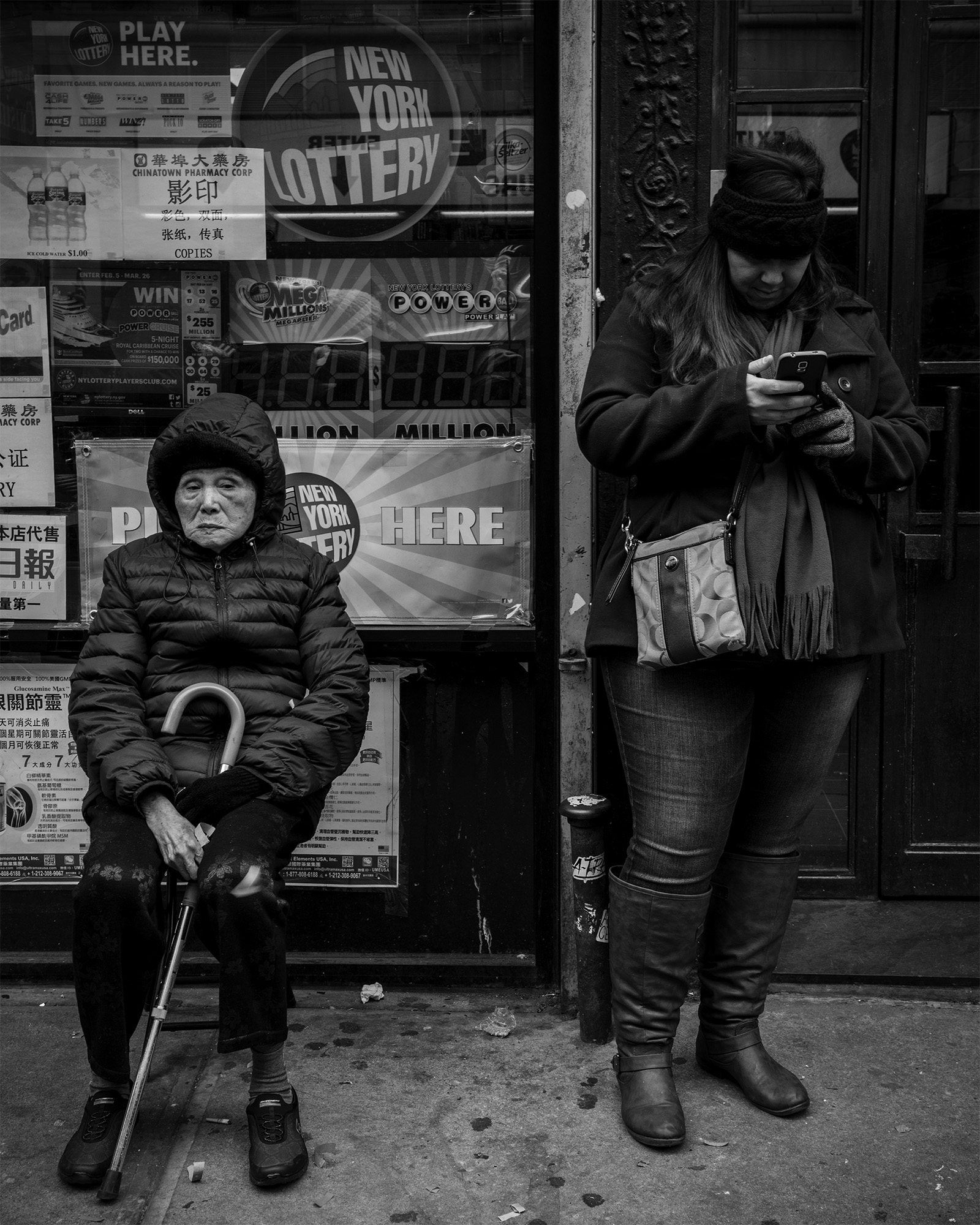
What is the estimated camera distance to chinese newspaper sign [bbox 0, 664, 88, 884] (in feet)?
12.7

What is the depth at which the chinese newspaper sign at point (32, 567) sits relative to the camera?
3832 millimetres

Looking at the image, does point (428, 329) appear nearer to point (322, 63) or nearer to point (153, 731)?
point (322, 63)

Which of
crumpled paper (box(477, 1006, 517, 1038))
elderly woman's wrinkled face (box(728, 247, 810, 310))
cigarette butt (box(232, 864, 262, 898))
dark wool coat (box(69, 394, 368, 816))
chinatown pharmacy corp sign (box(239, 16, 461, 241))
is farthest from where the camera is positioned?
chinatown pharmacy corp sign (box(239, 16, 461, 241))

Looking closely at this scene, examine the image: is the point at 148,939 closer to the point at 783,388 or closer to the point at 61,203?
the point at 783,388

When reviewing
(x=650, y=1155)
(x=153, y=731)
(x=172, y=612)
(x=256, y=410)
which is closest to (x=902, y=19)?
(x=256, y=410)

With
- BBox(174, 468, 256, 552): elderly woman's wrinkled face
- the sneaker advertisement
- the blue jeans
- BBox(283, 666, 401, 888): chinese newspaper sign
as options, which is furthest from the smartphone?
the sneaker advertisement

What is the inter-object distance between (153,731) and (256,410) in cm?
82

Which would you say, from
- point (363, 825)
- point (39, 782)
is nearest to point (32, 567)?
point (39, 782)

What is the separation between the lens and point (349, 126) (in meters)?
3.70

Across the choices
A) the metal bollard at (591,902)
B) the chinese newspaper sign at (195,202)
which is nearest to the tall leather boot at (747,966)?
the metal bollard at (591,902)

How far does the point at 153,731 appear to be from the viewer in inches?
118

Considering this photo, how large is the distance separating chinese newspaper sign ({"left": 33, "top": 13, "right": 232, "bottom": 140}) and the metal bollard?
7.35 ft

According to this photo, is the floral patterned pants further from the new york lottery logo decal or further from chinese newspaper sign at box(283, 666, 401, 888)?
the new york lottery logo decal
